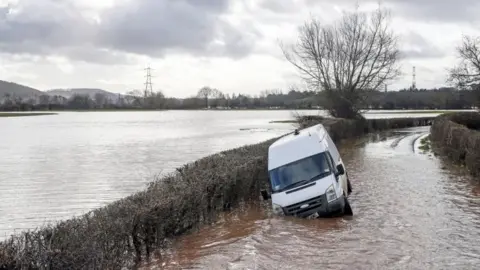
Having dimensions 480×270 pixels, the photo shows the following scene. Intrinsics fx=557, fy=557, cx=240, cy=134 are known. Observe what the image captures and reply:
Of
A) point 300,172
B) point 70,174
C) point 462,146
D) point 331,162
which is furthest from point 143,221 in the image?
point 462,146

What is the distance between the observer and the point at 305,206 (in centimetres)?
1599

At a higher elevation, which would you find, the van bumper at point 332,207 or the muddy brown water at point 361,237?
the van bumper at point 332,207

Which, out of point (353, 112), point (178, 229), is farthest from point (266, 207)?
point (353, 112)

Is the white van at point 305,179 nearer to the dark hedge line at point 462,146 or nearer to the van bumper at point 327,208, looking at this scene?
the van bumper at point 327,208

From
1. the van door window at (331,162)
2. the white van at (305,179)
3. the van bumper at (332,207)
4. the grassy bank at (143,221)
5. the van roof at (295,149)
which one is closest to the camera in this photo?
the grassy bank at (143,221)

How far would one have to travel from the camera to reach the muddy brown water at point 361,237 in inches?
460

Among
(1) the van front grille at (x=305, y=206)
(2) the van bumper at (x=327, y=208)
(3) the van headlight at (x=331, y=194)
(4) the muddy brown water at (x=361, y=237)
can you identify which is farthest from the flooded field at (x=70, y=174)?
(3) the van headlight at (x=331, y=194)

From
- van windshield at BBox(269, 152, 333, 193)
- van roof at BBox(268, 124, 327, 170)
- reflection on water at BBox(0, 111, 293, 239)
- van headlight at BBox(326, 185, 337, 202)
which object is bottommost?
reflection on water at BBox(0, 111, 293, 239)

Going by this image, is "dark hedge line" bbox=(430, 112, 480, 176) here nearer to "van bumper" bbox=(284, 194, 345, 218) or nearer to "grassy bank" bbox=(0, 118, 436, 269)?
"grassy bank" bbox=(0, 118, 436, 269)

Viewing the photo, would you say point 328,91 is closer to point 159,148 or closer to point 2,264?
point 159,148

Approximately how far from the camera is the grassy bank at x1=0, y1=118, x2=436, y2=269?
8539 mm

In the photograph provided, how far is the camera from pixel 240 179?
17.7m

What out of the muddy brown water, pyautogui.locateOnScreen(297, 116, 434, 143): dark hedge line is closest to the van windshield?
the muddy brown water

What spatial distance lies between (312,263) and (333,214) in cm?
449
